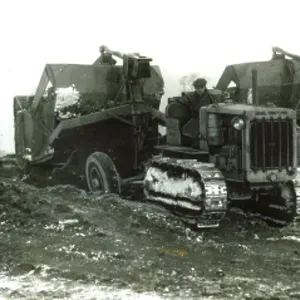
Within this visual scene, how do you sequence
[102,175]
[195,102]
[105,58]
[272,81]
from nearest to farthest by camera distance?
[195,102] < [102,175] < [105,58] < [272,81]

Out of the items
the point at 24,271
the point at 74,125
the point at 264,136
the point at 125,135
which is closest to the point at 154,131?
the point at 125,135

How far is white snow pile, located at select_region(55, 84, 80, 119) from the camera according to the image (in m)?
11.9

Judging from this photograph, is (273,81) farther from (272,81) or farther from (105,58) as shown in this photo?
(105,58)

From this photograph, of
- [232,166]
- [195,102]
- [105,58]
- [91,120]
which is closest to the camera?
[232,166]

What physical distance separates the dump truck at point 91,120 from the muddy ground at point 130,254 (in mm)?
2188

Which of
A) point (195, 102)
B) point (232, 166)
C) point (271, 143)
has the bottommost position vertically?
point (232, 166)

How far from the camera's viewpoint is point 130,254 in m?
7.09

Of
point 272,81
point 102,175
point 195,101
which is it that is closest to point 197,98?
point 195,101

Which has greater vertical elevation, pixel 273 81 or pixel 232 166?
pixel 273 81

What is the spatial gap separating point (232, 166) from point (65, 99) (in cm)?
440

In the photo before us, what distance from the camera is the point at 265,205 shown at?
950 cm

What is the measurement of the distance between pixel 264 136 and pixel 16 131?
22.4 ft

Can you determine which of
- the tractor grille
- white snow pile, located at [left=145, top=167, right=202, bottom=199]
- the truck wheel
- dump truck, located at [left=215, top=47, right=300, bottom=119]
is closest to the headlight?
the tractor grille

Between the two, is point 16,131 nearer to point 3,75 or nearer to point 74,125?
point 74,125
